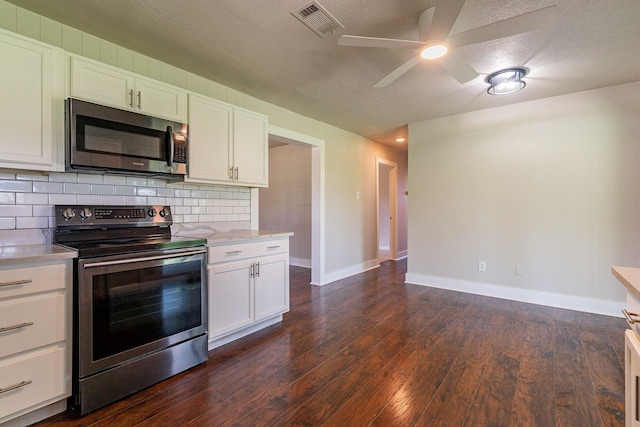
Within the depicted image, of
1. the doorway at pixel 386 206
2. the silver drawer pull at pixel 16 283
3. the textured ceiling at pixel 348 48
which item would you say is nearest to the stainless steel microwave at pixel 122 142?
the textured ceiling at pixel 348 48

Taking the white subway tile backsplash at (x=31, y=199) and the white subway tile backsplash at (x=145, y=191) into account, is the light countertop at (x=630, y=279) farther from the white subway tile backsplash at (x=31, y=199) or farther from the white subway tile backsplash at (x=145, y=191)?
the white subway tile backsplash at (x=31, y=199)

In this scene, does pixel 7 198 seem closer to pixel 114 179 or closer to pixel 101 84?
pixel 114 179

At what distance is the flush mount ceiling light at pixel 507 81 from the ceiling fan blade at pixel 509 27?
1.19 meters

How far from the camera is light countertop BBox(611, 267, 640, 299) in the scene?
3.10ft

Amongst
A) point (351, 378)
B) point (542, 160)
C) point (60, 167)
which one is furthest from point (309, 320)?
point (542, 160)

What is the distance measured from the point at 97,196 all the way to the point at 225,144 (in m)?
1.06

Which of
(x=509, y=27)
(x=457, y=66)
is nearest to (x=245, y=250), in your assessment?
(x=457, y=66)

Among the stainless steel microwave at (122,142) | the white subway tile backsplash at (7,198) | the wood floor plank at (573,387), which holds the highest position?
the stainless steel microwave at (122,142)

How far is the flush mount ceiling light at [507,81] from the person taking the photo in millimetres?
2752

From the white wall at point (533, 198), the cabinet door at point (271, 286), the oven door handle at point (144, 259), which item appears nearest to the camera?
the oven door handle at point (144, 259)

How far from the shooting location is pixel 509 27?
1.67 m

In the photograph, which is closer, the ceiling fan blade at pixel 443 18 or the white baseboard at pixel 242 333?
the ceiling fan blade at pixel 443 18

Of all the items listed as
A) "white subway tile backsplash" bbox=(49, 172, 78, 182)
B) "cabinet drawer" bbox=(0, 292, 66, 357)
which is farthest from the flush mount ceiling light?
"cabinet drawer" bbox=(0, 292, 66, 357)

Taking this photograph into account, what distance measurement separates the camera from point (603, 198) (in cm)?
317
